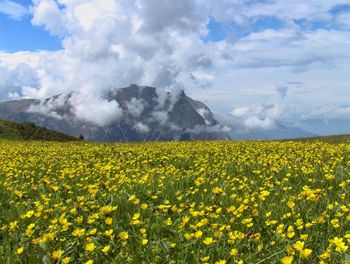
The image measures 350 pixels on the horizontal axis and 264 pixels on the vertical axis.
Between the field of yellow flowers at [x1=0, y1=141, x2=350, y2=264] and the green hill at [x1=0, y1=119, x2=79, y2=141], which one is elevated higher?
the green hill at [x1=0, y1=119, x2=79, y2=141]

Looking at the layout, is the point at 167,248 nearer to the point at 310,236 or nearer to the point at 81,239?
the point at 81,239

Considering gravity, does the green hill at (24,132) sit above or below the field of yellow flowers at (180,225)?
above

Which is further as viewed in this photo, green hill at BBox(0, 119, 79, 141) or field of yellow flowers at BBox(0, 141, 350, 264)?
green hill at BBox(0, 119, 79, 141)

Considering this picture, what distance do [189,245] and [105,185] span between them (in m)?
3.73

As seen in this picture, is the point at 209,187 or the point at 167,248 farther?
the point at 209,187

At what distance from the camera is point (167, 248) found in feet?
18.8

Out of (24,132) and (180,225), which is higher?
(24,132)

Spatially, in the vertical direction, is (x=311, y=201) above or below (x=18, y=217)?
above

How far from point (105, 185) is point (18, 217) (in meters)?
1.91

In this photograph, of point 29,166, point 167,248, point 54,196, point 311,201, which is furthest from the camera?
point 29,166

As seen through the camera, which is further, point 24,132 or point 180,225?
point 24,132

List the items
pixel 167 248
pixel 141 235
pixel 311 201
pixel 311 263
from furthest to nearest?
pixel 311 201, pixel 141 235, pixel 167 248, pixel 311 263

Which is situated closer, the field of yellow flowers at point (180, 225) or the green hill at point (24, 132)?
the field of yellow flowers at point (180, 225)

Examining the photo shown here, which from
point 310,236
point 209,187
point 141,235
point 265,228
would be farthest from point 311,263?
point 209,187
